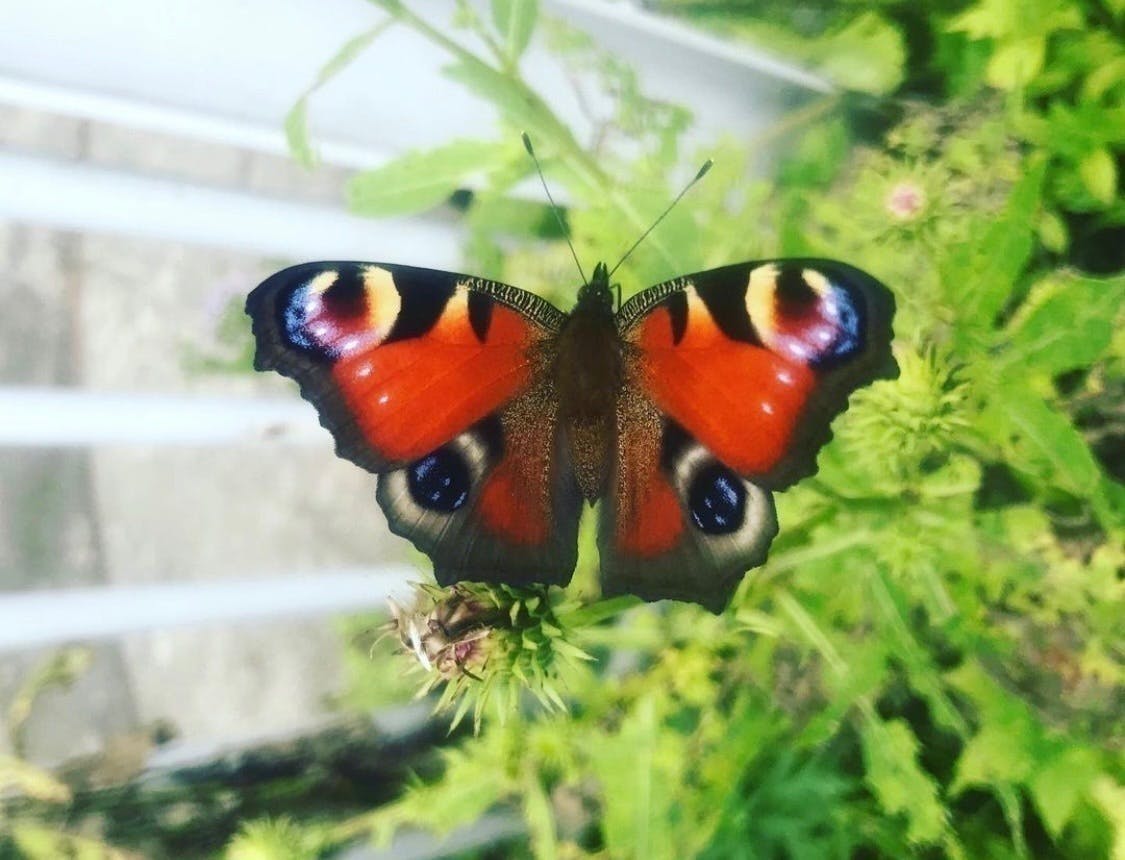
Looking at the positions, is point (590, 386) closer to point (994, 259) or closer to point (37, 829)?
point (994, 259)

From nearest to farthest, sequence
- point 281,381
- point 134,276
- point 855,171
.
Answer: point 855,171
point 281,381
point 134,276

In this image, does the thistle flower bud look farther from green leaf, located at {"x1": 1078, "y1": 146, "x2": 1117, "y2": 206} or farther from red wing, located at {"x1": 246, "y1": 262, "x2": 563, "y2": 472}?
green leaf, located at {"x1": 1078, "y1": 146, "x2": 1117, "y2": 206}

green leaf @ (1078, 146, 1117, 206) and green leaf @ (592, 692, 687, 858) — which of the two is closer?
green leaf @ (1078, 146, 1117, 206)

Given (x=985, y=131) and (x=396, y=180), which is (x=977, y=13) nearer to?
(x=985, y=131)

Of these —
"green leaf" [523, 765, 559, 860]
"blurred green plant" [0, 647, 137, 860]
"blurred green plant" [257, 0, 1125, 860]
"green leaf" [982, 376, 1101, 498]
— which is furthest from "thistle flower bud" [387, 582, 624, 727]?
"blurred green plant" [0, 647, 137, 860]

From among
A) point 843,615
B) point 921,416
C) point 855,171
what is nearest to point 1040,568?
point 843,615

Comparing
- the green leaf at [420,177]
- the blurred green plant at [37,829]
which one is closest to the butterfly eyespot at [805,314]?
the green leaf at [420,177]
